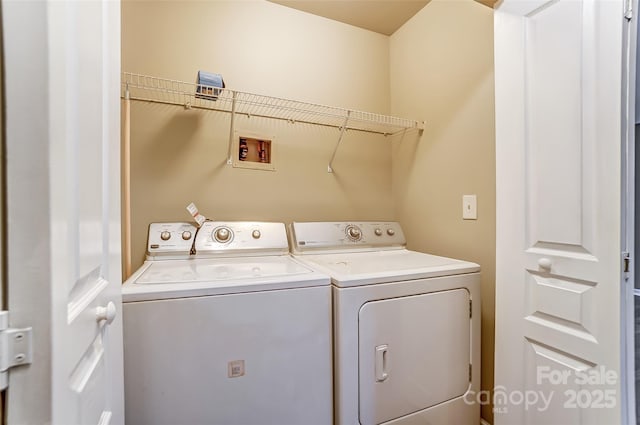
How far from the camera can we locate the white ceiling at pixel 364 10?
191cm

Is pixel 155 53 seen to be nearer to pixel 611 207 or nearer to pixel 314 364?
pixel 314 364

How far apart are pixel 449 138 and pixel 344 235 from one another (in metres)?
0.90

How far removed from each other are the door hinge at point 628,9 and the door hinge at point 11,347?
5.47 ft

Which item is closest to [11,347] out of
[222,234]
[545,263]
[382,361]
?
[382,361]

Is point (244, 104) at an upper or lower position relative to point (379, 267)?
Answer: upper

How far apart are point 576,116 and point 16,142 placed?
1501 millimetres

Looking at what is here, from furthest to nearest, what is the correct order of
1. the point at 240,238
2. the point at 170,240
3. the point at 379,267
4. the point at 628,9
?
1. the point at 240,238
2. the point at 170,240
3. the point at 379,267
4. the point at 628,9

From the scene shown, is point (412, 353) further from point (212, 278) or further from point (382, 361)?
point (212, 278)

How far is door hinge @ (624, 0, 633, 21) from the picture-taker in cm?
88

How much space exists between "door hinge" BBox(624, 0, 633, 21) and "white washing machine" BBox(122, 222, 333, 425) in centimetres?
133

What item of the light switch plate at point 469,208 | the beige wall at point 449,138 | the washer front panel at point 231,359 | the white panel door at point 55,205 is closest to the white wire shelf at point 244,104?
the beige wall at point 449,138

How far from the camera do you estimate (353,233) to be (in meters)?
1.89

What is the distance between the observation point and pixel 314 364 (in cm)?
111

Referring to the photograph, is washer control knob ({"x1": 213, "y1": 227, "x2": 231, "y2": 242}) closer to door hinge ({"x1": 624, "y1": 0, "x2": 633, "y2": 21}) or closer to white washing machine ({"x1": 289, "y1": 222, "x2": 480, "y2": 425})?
white washing machine ({"x1": 289, "y1": 222, "x2": 480, "y2": 425})
